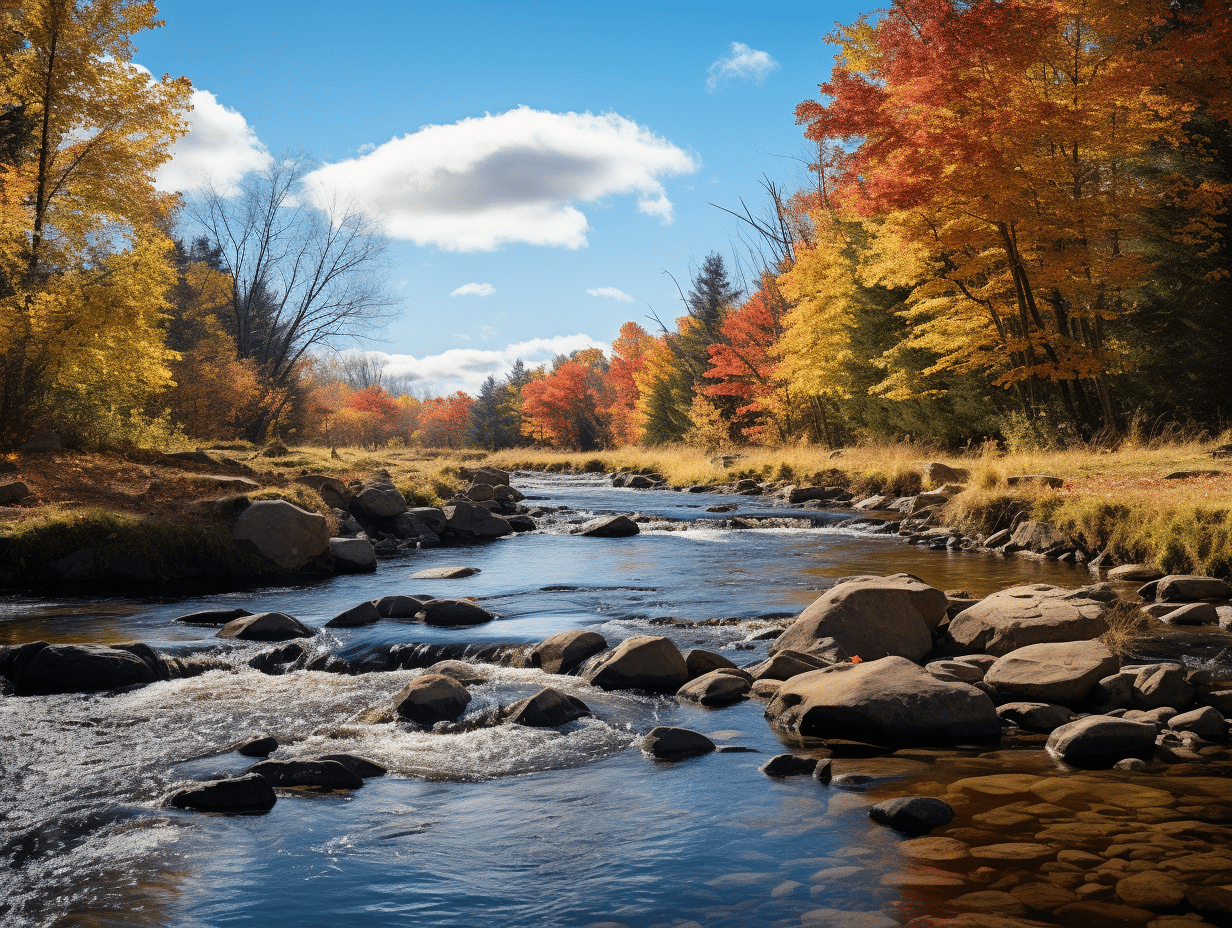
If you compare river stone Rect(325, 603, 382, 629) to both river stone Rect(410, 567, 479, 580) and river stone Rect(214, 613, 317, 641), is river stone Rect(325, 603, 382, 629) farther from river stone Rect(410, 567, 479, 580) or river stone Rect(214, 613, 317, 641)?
river stone Rect(410, 567, 479, 580)

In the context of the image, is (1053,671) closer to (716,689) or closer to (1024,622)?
(1024,622)

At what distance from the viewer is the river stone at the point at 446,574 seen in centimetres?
1177

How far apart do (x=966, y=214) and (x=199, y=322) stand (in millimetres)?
32128

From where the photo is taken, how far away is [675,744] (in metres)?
5.07

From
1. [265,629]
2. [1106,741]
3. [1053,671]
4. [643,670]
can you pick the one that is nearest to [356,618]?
[265,629]

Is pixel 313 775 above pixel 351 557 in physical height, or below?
below

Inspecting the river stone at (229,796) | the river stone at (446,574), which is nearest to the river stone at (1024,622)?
the river stone at (229,796)

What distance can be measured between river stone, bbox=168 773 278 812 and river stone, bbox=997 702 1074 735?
176 inches

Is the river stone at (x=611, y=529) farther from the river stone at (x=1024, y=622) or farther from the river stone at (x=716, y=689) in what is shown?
the river stone at (x=716, y=689)

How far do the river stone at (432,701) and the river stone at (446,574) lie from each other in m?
5.79

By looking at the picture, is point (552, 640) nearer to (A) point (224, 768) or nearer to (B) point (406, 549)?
(A) point (224, 768)

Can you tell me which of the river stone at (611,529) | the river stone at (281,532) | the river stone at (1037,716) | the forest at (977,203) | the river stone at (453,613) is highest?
the forest at (977,203)

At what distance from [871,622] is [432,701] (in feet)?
11.8

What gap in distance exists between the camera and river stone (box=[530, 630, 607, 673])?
275 inches
